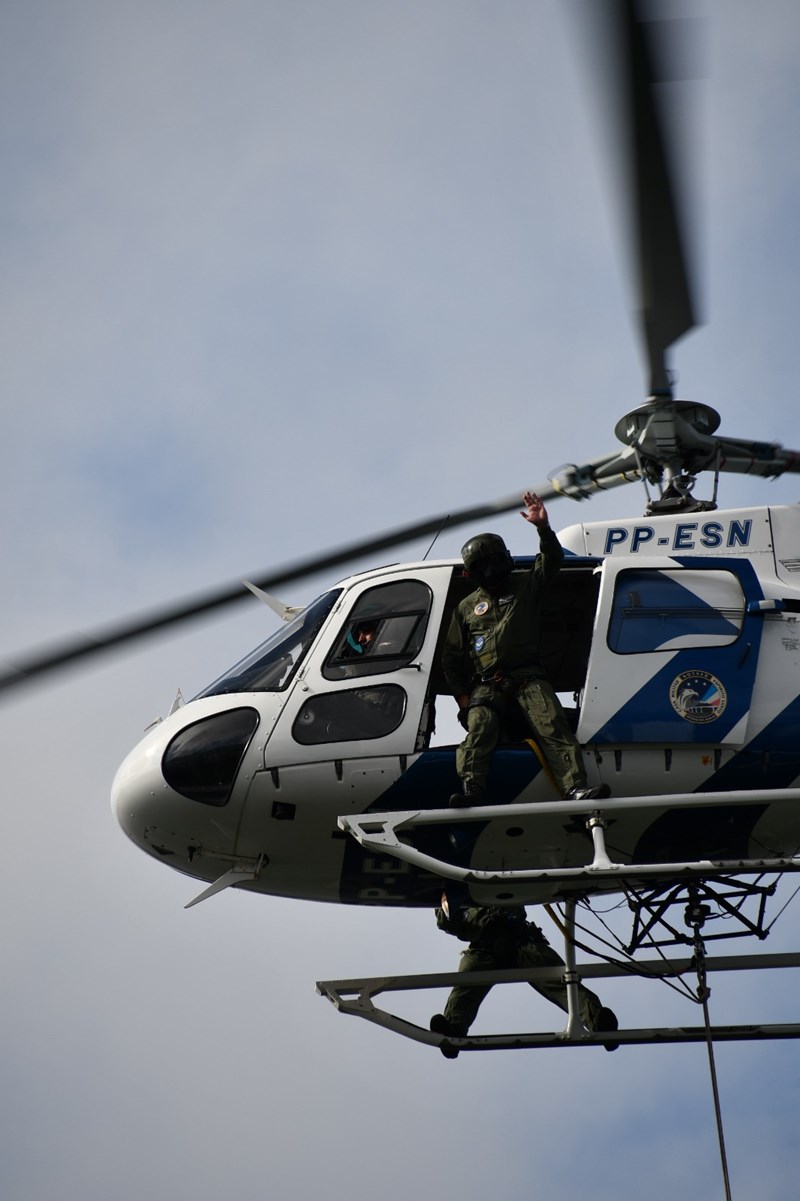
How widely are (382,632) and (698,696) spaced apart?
2323 mm

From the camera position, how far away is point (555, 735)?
10.1m

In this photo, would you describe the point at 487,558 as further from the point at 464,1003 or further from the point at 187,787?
the point at 464,1003

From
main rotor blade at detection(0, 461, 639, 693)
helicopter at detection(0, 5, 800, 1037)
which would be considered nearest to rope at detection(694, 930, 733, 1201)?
helicopter at detection(0, 5, 800, 1037)

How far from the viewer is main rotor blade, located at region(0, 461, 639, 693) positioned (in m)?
10.0

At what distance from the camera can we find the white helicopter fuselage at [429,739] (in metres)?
10.2

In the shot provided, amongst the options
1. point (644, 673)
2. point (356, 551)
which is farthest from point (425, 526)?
point (644, 673)

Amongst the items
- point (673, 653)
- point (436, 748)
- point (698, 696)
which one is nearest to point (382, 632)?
point (436, 748)

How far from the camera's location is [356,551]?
1136 centimetres

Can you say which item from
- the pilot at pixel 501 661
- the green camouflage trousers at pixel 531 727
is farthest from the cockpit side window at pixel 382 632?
the green camouflage trousers at pixel 531 727

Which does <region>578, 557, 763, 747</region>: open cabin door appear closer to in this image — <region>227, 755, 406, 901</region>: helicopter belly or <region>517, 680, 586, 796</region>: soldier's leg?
<region>517, 680, 586, 796</region>: soldier's leg

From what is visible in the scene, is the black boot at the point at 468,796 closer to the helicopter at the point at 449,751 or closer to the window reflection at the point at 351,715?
the helicopter at the point at 449,751

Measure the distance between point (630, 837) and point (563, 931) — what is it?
40.0 inches

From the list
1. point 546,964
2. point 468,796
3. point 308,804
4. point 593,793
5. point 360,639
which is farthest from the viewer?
point 546,964

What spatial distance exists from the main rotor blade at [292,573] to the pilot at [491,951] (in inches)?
107
